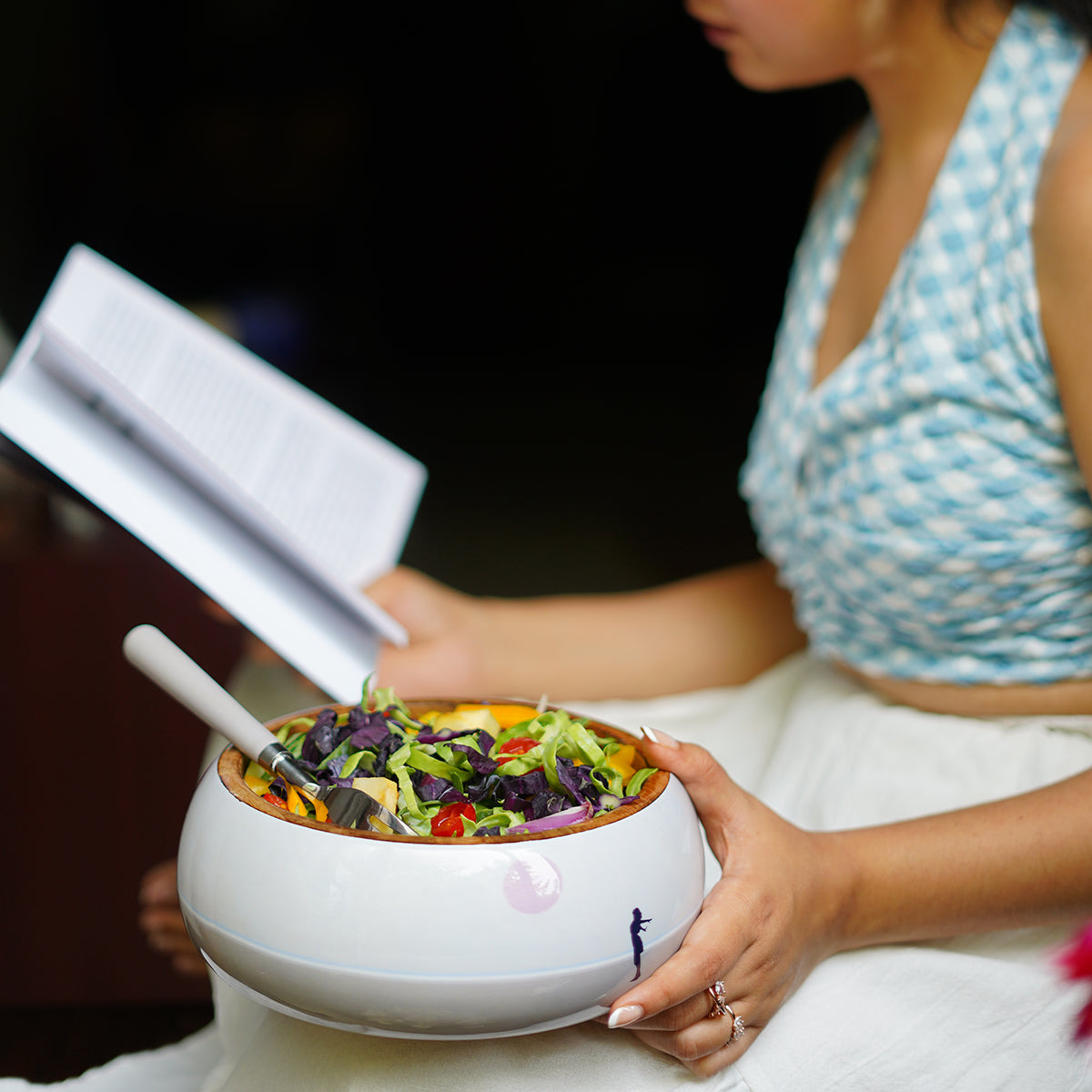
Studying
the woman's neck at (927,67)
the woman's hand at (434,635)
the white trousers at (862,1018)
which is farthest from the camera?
the woman's hand at (434,635)

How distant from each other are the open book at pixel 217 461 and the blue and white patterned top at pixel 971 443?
0.36m

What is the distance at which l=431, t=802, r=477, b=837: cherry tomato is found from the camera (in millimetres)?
445

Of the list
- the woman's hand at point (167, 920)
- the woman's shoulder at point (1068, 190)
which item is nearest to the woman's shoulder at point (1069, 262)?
the woman's shoulder at point (1068, 190)

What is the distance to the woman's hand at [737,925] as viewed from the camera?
1.52 ft

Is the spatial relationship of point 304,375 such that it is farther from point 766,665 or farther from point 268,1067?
point 268,1067

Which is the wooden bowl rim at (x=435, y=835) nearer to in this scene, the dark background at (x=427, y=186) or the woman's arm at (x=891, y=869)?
the woman's arm at (x=891, y=869)

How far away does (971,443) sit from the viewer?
711mm

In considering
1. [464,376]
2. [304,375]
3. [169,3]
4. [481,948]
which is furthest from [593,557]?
[481,948]

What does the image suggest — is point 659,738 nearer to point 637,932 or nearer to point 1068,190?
point 637,932

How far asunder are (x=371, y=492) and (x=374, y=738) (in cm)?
53

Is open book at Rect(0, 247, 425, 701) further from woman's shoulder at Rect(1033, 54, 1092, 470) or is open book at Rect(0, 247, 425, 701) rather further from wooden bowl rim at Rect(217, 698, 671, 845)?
woman's shoulder at Rect(1033, 54, 1092, 470)

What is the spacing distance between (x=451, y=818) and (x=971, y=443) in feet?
1.48

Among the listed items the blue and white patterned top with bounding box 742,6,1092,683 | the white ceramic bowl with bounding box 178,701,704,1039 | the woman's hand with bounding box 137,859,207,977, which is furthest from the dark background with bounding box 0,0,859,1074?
the white ceramic bowl with bounding box 178,701,704,1039

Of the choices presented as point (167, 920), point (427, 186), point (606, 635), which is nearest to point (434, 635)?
point (606, 635)
